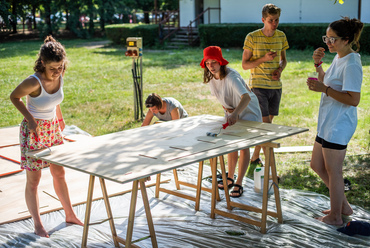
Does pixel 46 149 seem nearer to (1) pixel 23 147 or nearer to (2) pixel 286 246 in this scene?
(1) pixel 23 147

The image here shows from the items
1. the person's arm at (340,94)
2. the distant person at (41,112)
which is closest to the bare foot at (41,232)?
the distant person at (41,112)

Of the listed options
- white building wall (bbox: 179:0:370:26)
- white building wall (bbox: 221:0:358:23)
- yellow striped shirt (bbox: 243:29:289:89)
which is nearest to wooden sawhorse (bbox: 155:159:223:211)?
yellow striped shirt (bbox: 243:29:289:89)

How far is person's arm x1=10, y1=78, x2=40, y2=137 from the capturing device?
369cm

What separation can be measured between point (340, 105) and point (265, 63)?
6.55 ft

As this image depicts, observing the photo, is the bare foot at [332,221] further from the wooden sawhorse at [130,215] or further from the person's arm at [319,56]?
the wooden sawhorse at [130,215]

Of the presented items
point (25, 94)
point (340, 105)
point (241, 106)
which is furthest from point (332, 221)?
point (25, 94)

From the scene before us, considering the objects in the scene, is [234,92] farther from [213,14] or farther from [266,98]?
[213,14]

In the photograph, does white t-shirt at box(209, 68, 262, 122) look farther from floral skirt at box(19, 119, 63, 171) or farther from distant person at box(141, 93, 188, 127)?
floral skirt at box(19, 119, 63, 171)

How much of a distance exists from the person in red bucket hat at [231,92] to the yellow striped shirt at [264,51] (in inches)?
43.4

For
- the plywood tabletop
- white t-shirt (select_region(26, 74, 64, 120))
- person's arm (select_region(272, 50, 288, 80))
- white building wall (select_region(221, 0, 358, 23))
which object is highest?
white building wall (select_region(221, 0, 358, 23))

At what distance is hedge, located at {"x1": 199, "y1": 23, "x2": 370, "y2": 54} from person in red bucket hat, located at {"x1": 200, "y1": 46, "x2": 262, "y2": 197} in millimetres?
12748

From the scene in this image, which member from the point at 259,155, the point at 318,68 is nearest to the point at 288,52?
the point at 259,155

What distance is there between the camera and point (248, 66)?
5.59m

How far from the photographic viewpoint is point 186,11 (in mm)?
24875
